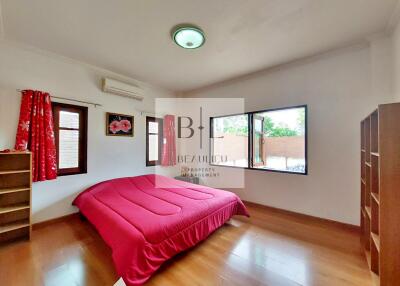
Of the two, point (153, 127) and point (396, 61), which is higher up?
point (396, 61)

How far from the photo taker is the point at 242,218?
2861 millimetres

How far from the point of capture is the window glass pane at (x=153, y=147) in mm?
3963

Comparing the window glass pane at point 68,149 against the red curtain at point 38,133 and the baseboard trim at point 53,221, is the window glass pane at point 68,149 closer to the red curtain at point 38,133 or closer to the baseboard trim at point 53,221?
the red curtain at point 38,133

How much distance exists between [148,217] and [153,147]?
91.0 inches

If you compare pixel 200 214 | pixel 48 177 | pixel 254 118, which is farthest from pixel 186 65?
pixel 48 177

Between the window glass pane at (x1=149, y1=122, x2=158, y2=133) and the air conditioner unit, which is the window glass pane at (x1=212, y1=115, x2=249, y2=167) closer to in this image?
the window glass pane at (x1=149, y1=122, x2=158, y2=133)

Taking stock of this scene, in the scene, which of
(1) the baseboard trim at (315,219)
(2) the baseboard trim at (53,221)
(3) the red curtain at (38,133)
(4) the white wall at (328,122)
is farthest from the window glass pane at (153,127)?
(1) the baseboard trim at (315,219)

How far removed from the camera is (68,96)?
9.20ft

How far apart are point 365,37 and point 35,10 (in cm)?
374

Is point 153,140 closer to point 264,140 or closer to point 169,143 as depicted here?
point 169,143

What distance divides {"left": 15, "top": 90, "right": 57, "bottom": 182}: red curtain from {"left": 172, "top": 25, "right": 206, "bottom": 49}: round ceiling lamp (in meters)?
1.98

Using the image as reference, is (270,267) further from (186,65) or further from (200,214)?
(186,65)

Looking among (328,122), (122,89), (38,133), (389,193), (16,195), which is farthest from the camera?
(122,89)

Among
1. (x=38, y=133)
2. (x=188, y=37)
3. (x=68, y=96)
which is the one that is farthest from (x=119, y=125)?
(x=188, y=37)
